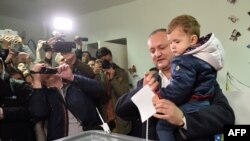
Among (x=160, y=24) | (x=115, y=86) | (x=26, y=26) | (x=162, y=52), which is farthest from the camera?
(x=26, y=26)

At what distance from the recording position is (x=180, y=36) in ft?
3.45

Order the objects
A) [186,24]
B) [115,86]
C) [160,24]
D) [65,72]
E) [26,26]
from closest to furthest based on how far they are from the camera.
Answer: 1. [186,24]
2. [65,72]
3. [115,86]
4. [160,24]
5. [26,26]

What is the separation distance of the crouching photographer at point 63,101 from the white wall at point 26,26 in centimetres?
326

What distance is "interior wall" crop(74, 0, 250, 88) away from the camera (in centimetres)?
301

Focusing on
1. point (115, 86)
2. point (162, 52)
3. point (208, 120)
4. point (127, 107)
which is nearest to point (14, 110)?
point (127, 107)

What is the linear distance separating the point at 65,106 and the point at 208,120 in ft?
2.87

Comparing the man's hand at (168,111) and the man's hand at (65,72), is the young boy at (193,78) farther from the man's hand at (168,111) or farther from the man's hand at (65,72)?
the man's hand at (65,72)

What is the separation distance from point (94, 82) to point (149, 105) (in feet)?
2.44

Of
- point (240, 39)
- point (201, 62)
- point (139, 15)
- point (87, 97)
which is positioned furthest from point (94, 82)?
point (139, 15)

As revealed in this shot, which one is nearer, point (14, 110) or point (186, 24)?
point (186, 24)

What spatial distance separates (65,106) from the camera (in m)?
1.46

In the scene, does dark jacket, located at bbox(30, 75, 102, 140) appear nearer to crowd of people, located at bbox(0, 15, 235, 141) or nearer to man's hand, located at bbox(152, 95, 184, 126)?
crowd of people, located at bbox(0, 15, 235, 141)

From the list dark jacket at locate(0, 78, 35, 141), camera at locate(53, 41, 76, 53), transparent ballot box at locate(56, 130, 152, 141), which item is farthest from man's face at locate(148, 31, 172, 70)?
dark jacket at locate(0, 78, 35, 141)

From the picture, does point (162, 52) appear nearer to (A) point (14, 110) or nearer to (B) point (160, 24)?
(A) point (14, 110)
